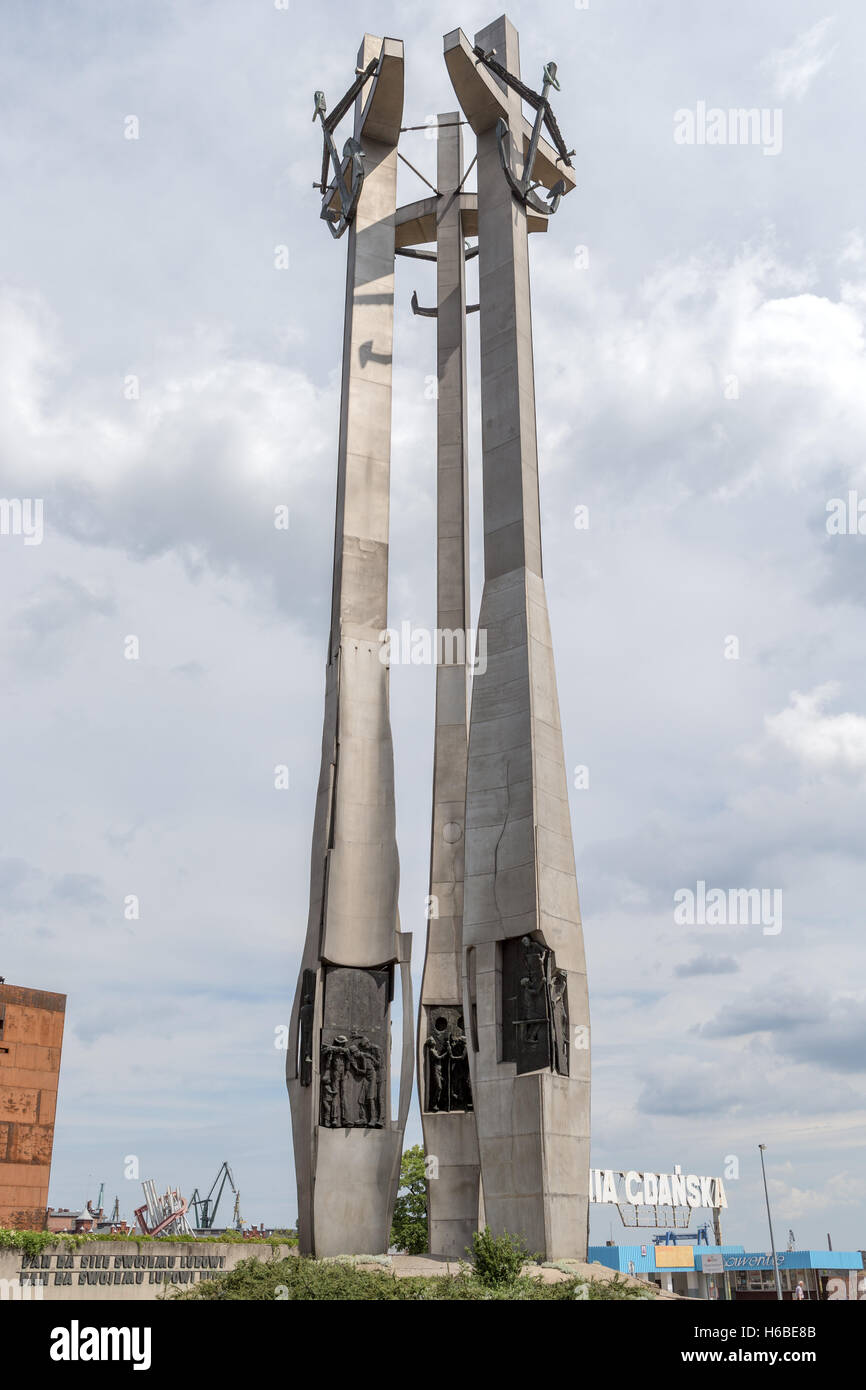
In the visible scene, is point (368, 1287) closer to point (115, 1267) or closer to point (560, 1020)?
point (560, 1020)

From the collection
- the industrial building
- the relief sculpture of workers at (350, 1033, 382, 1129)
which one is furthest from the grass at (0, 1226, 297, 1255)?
the industrial building

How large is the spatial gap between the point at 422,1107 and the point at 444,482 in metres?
13.4

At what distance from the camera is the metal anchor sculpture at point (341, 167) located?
25125 mm

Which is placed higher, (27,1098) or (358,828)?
(358,828)

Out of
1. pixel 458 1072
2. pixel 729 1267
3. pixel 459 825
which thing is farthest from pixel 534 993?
pixel 729 1267

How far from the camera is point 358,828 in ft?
69.6

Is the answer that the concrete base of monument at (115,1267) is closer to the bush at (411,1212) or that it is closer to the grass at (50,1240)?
the grass at (50,1240)

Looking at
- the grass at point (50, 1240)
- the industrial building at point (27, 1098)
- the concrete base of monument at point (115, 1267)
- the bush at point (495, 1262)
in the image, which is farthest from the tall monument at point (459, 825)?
the industrial building at point (27, 1098)

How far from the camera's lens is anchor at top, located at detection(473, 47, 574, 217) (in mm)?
23750

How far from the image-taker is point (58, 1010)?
37.4m

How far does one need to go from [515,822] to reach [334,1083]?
508cm

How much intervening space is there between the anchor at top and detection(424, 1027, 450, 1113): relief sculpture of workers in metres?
16.3
